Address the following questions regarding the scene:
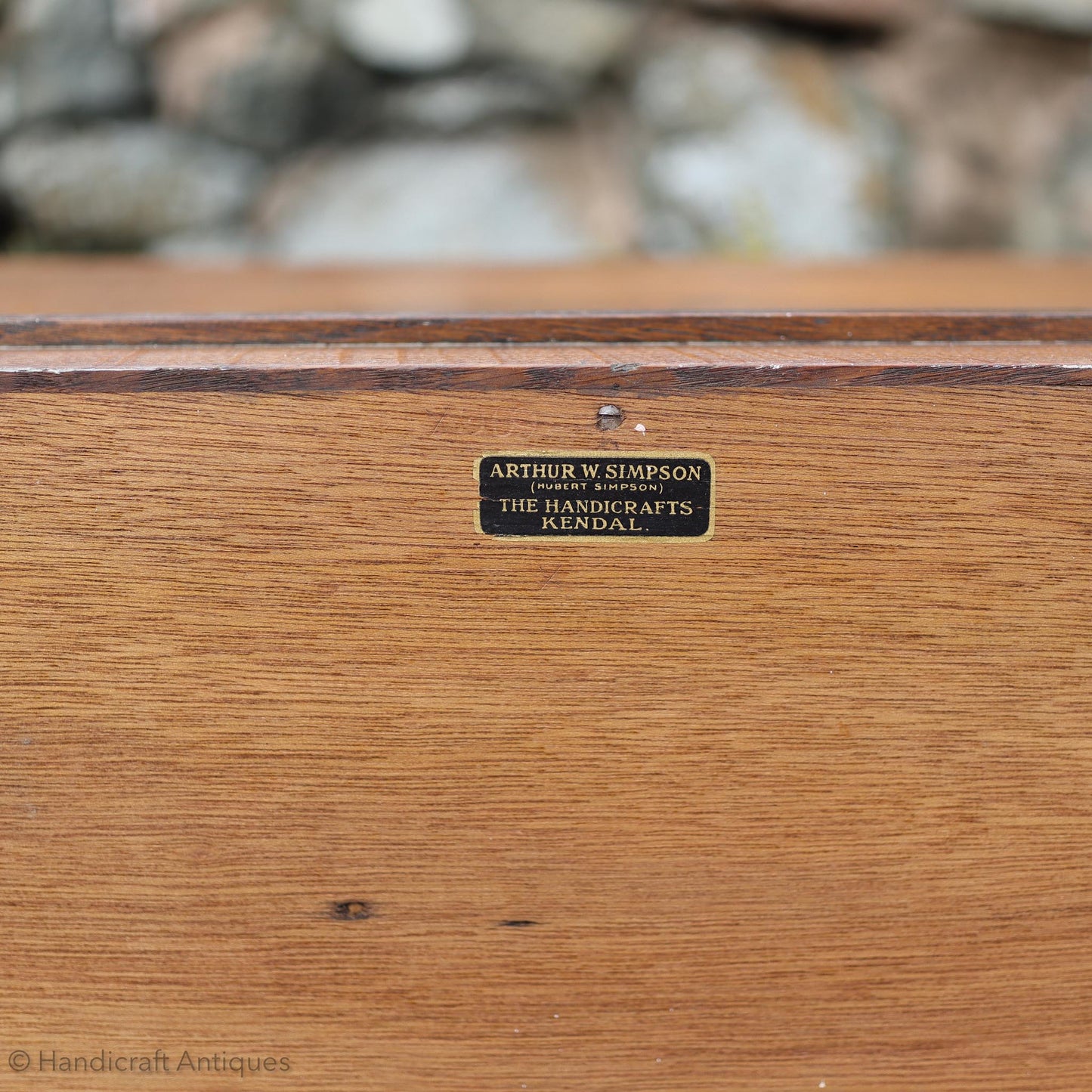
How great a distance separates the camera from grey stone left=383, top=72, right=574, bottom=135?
106cm

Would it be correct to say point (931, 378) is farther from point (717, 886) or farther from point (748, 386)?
point (717, 886)

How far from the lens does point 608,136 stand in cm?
110

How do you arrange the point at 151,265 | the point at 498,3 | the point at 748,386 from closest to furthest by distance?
1. the point at 748,386
2. the point at 151,265
3. the point at 498,3

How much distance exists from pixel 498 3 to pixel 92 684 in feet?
2.92

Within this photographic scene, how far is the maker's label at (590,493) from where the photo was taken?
408 millimetres

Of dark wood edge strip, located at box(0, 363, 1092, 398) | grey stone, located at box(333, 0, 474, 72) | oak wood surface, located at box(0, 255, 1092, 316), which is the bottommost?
dark wood edge strip, located at box(0, 363, 1092, 398)

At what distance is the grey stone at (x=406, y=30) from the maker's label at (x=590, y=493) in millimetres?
800

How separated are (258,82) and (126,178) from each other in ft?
0.62

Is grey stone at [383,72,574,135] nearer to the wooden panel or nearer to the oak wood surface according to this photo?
the oak wood surface

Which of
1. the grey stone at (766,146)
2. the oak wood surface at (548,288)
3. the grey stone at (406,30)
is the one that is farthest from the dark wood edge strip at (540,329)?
the grey stone at (406,30)

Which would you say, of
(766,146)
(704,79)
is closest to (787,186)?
(766,146)

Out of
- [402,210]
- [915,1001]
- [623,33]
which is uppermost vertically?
[623,33]

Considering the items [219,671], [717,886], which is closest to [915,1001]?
[717,886]

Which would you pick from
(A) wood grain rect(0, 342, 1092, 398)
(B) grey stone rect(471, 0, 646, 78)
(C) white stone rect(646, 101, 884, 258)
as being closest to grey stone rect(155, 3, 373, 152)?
(B) grey stone rect(471, 0, 646, 78)
